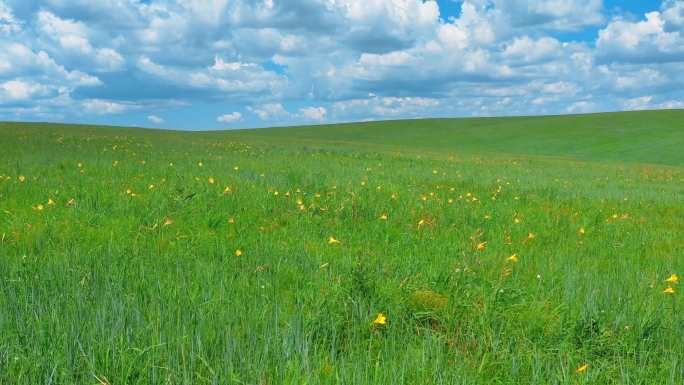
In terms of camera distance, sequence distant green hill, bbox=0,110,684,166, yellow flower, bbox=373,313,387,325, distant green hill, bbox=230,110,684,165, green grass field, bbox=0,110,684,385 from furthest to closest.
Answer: distant green hill, bbox=230,110,684,165, distant green hill, bbox=0,110,684,166, yellow flower, bbox=373,313,387,325, green grass field, bbox=0,110,684,385

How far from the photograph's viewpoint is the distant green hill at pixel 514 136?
42969 mm

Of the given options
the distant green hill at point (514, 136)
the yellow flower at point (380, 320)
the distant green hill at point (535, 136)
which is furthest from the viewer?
the distant green hill at point (535, 136)

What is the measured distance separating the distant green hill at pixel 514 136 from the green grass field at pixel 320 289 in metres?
29.0

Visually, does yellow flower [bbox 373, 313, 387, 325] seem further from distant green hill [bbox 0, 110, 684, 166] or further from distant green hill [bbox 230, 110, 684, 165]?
distant green hill [bbox 230, 110, 684, 165]

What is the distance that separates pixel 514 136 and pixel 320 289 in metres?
61.5

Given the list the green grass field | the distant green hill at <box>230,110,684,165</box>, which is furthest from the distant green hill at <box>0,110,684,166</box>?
the green grass field

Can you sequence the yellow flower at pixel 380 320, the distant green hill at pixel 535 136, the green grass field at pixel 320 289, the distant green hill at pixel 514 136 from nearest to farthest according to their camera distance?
the green grass field at pixel 320 289 < the yellow flower at pixel 380 320 < the distant green hill at pixel 514 136 < the distant green hill at pixel 535 136

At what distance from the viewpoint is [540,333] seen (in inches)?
128

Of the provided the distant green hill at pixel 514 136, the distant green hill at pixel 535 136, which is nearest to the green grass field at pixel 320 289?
the distant green hill at pixel 514 136

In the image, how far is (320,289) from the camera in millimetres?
3717

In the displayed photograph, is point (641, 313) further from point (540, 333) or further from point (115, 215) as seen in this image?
point (115, 215)

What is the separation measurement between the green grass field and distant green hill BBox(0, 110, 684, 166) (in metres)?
29.0

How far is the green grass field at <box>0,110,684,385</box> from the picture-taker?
2564mm

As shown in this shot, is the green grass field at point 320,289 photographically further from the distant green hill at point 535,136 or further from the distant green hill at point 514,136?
the distant green hill at point 535,136
